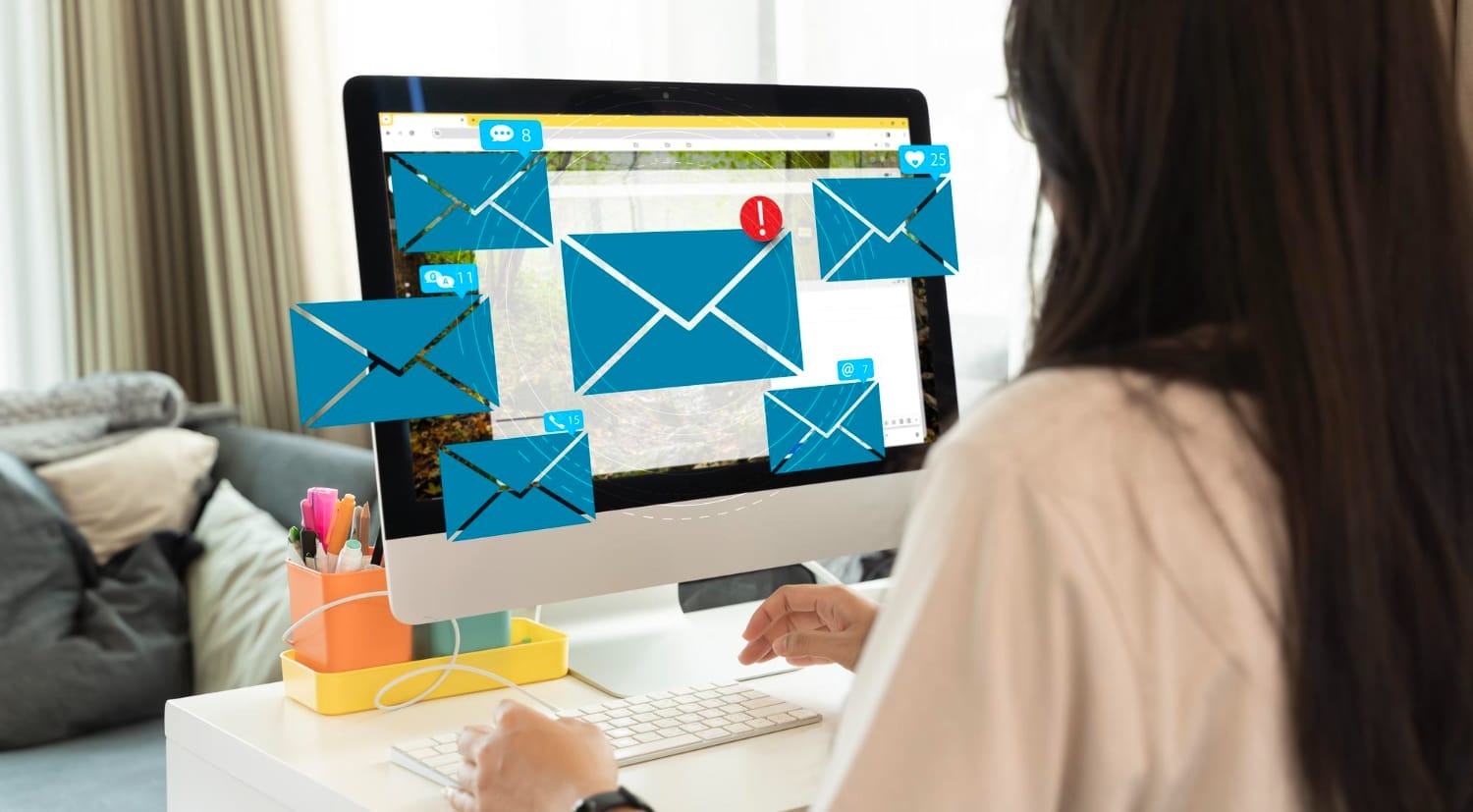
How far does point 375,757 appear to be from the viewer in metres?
0.92

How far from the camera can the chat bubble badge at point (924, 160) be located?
117 cm

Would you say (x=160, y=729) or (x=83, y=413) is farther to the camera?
(x=83, y=413)

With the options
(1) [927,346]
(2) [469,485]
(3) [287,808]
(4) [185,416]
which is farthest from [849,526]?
(4) [185,416]

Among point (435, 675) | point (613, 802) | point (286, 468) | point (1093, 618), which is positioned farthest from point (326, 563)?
point (286, 468)

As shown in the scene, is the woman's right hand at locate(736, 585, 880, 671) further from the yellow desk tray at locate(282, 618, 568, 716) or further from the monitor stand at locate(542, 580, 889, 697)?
the yellow desk tray at locate(282, 618, 568, 716)

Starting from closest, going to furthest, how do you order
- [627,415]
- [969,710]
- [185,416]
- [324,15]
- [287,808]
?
[969,710], [287,808], [627,415], [185,416], [324,15]

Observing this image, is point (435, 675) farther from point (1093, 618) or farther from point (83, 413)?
point (83, 413)

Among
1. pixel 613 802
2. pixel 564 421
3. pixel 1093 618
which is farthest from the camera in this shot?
pixel 564 421

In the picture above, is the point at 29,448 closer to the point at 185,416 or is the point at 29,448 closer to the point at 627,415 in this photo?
the point at 185,416

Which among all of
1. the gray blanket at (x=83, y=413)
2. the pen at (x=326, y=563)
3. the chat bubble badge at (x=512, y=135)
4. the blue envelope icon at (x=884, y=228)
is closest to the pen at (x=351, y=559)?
the pen at (x=326, y=563)

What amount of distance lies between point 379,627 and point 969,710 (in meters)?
0.66

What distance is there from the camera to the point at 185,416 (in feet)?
9.16

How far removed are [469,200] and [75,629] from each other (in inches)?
62.6

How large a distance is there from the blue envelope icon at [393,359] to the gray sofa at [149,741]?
1.19 metres
